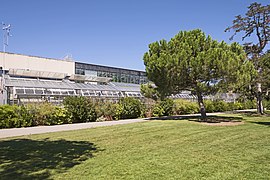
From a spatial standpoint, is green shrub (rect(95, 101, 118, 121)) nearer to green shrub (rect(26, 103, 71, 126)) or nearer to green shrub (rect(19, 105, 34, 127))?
green shrub (rect(26, 103, 71, 126))

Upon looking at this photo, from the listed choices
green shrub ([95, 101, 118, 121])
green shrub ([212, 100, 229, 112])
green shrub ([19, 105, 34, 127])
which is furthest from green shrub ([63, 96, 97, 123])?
green shrub ([212, 100, 229, 112])

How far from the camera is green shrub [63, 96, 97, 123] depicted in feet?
48.6

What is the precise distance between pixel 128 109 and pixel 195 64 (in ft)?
Answer: 22.7

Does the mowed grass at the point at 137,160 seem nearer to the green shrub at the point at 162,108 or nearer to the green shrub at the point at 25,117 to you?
the green shrub at the point at 25,117

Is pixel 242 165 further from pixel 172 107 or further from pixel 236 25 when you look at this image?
pixel 236 25

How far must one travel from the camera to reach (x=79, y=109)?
49.1 ft

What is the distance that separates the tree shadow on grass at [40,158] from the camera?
14.4 ft

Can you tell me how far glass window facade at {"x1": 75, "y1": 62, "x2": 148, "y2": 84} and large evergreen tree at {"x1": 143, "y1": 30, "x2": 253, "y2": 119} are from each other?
67.8ft

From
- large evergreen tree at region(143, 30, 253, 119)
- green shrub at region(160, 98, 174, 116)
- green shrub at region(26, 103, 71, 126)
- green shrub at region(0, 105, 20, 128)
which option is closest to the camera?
green shrub at region(0, 105, 20, 128)

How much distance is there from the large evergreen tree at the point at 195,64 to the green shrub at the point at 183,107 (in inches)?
268

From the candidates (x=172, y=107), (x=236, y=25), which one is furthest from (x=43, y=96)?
(x=236, y=25)

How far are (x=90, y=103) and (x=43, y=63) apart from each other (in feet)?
71.9

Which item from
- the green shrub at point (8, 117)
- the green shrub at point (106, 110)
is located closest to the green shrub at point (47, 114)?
the green shrub at point (8, 117)

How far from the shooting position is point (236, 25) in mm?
21172
